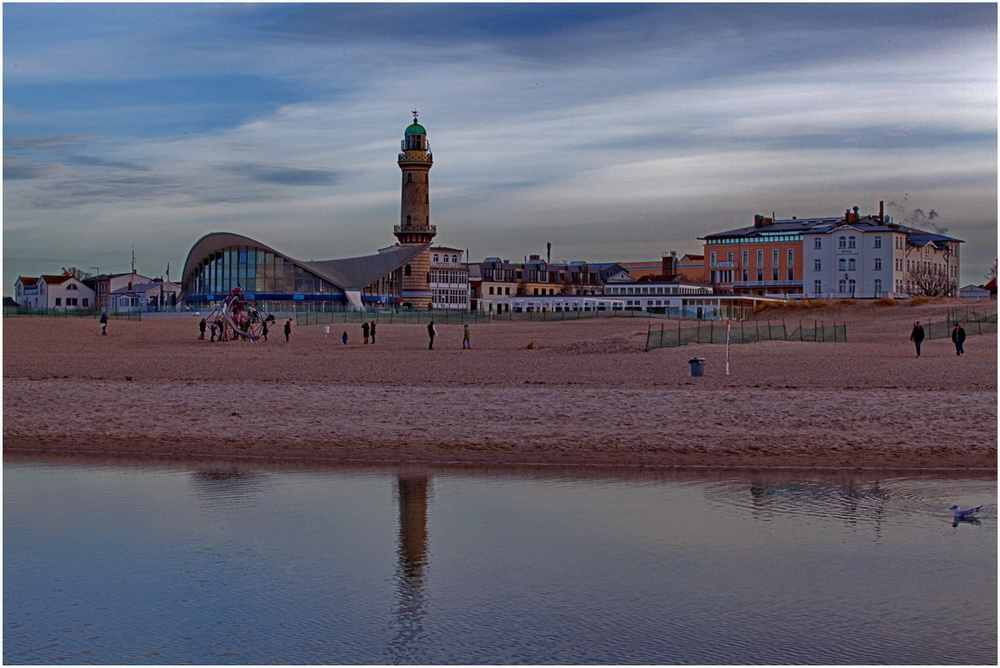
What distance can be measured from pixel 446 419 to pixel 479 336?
3389 cm

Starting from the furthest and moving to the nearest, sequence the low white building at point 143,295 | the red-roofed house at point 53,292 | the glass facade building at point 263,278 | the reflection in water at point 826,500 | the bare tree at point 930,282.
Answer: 1. the red-roofed house at point 53,292
2. the low white building at point 143,295
3. the glass facade building at point 263,278
4. the bare tree at point 930,282
5. the reflection in water at point 826,500

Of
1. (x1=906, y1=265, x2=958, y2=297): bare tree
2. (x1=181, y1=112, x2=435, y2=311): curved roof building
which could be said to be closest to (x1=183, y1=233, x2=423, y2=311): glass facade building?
(x1=181, y1=112, x2=435, y2=311): curved roof building

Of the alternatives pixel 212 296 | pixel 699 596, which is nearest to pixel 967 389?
pixel 699 596

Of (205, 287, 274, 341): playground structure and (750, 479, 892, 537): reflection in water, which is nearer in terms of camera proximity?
(750, 479, 892, 537): reflection in water

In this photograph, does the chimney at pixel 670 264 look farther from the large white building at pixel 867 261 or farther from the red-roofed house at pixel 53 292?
the red-roofed house at pixel 53 292

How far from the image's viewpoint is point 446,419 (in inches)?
834

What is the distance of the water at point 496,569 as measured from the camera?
9.35 m

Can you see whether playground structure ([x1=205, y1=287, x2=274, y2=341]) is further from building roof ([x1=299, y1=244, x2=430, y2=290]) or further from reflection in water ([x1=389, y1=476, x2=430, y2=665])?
building roof ([x1=299, y1=244, x2=430, y2=290])

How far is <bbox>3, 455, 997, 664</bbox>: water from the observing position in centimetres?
935

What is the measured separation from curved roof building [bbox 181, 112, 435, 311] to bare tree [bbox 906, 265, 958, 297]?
45.2m

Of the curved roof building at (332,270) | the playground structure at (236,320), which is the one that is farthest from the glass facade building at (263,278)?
the playground structure at (236,320)

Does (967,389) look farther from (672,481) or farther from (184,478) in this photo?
(184,478)

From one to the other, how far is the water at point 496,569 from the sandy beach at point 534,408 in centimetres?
196

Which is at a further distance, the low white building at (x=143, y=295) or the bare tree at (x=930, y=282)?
the low white building at (x=143, y=295)
